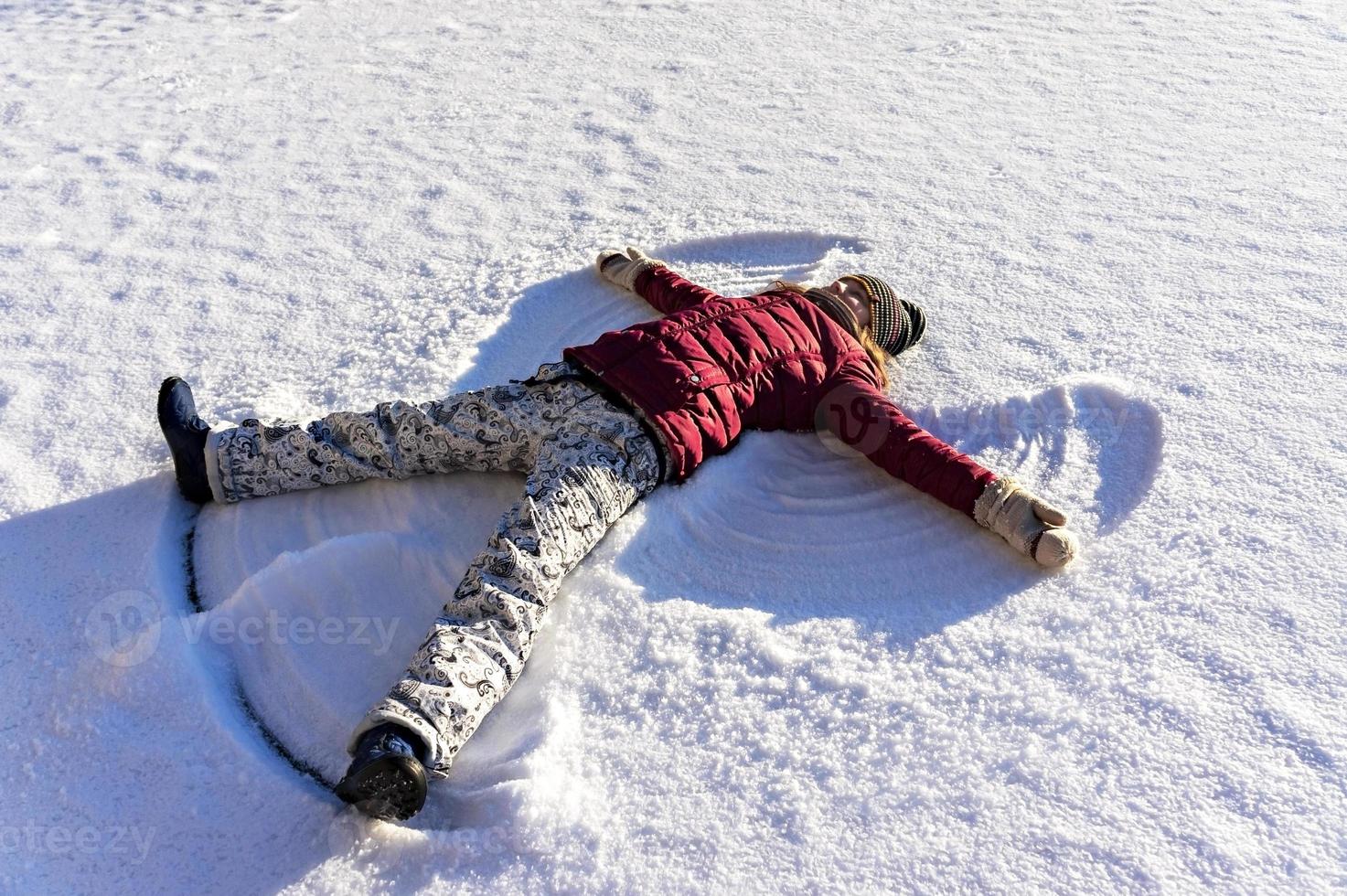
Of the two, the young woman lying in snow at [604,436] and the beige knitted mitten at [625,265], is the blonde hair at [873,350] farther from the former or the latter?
the beige knitted mitten at [625,265]

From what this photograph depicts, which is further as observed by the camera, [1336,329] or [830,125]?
[830,125]

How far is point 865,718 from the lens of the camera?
5.96 feet

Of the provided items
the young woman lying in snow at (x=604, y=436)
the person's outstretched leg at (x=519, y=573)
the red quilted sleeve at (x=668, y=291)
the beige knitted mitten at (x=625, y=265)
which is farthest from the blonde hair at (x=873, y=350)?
the person's outstretched leg at (x=519, y=573)

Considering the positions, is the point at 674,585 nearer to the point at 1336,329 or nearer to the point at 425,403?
the point at 425,403

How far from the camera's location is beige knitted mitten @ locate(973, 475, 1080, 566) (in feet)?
6.82

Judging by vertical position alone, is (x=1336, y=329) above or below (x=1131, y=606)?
above

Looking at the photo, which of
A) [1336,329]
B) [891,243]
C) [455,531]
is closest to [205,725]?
[455,531]

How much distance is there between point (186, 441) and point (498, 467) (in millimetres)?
603

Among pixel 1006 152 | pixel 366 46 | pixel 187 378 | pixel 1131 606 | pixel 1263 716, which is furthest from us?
pixel 366 46

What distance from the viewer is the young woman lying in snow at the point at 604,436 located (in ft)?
6.40

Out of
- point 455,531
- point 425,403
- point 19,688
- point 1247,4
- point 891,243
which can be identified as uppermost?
point 1247,4

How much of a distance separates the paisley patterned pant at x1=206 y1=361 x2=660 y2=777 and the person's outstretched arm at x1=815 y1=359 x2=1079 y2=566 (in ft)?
1.47

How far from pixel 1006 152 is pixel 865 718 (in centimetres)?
214

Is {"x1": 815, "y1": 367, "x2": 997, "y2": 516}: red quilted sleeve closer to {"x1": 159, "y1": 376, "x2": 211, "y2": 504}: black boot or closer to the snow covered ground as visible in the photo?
the snow covered ground
